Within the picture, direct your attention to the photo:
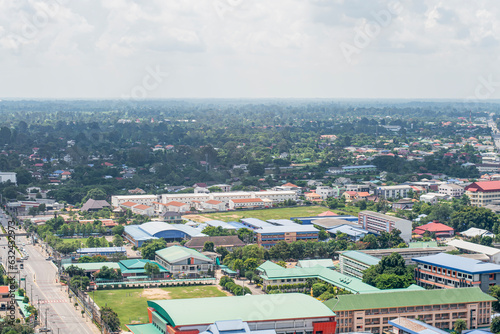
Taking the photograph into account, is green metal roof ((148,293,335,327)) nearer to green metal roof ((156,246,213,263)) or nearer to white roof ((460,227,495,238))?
green metal roof ((156,246,213,263))

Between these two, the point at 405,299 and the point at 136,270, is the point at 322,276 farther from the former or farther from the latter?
the point at 136,270

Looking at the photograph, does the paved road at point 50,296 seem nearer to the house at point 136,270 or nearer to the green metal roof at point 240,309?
the green metal roof at point 240,309

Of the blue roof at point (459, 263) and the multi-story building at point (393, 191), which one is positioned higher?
the blue roof at point (459, 263)

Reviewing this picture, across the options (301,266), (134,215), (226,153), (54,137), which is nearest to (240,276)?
(301,266)

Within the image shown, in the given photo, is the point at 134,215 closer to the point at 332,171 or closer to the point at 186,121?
the point at 332,171

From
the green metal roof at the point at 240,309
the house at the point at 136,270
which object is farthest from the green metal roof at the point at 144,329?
the house at the point at 136,270

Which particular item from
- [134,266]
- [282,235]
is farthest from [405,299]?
[282,235]
